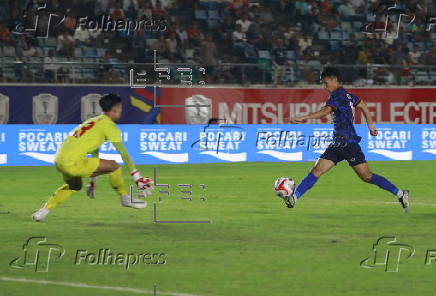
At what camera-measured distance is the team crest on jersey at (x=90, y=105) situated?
31.7m

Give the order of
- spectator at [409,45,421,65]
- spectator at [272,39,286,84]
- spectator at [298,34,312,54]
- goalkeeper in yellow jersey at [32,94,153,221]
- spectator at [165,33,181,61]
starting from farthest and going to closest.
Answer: spectator at [409,45,421,65] → spectator at [298,34,312,54] → spectator at [272,39,286,84] → spectator at [165,33,181,61] → goalkeeper in yellow jersey at [32,94,153,221]

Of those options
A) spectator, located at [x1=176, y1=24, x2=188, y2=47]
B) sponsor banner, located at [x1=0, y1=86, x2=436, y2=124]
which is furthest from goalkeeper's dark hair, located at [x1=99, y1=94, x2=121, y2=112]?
spectator, located at [x1=176, y1=24, x2=188, y2=47]

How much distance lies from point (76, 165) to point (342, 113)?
4.16 m

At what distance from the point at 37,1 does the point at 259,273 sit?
22124mm

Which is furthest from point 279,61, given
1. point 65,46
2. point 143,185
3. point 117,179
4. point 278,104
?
point 143,185

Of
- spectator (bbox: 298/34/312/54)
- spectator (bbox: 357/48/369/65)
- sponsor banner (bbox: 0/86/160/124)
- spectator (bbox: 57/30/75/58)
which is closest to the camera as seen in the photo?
sponsor banner (bbox: 0/86/160/124)

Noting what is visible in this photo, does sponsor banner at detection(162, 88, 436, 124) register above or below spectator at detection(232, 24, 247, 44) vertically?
below

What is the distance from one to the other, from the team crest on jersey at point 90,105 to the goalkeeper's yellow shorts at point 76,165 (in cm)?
1624

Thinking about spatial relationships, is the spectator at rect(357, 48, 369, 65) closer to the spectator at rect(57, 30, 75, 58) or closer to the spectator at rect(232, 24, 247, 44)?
the spectator at rect(232, 24, 247, 44)

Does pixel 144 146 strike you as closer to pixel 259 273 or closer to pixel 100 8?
pixel 100 8

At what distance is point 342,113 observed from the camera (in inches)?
667

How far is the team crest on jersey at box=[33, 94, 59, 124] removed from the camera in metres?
31.3

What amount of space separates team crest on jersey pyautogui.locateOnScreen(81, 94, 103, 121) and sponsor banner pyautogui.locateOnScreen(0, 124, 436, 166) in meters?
1.69

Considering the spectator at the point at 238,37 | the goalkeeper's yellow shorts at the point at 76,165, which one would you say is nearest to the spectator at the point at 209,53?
the spectator at the point at 238,37
